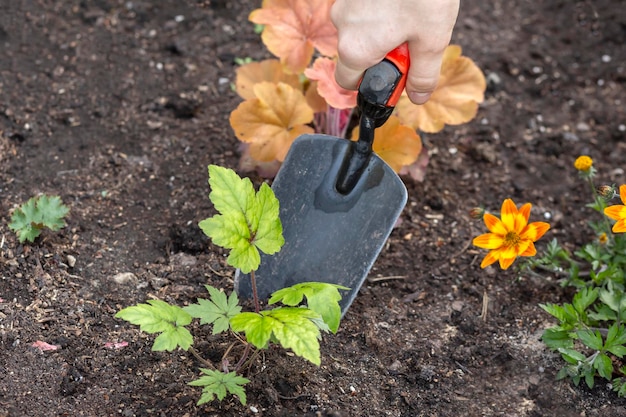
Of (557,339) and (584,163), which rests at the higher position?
(584,163)

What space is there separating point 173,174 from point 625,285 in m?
1.40

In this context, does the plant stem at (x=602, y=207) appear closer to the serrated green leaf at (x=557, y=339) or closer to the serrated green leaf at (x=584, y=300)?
the serrated green leaf at (x=584, y=300)

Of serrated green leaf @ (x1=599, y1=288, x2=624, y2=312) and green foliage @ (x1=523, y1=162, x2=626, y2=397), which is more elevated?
serrated green leaf @ (x1=599, y1=288, x2=624, y2=312)

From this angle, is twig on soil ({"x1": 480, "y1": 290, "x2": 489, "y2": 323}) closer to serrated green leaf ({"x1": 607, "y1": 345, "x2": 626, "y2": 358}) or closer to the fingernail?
serrated green leaf ({"x1": 607, "y1": 345, "x2": 626, "y2": 358})

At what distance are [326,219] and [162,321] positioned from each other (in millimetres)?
659

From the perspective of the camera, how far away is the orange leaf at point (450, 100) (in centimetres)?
241

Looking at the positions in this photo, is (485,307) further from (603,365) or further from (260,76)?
(260,76)

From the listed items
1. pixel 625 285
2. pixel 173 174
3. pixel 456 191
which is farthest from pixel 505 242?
pixel 173 174

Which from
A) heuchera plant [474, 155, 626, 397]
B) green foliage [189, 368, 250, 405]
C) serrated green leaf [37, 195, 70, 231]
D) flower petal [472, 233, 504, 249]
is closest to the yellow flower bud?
heuchera plant [474, 155, 626, 397]

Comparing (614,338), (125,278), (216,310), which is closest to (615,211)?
(614,338)

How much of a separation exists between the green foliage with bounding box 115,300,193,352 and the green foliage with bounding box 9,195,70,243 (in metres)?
0.64

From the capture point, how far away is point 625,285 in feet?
6.93

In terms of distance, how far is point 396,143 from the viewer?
234 cm

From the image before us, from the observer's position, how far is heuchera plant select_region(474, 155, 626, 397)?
1913 mm
